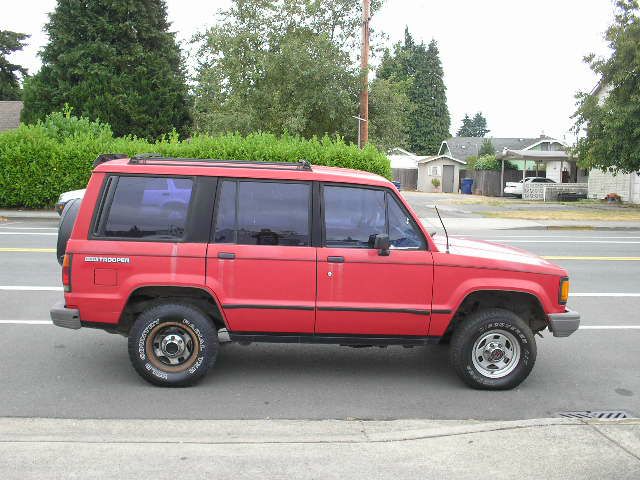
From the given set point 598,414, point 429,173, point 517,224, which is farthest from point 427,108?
point 598,414

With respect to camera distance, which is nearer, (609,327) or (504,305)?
(504,305)

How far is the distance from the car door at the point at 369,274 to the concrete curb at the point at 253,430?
3.03 feet

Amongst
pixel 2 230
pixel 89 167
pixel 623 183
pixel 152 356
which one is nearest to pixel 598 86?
pixel 623 183

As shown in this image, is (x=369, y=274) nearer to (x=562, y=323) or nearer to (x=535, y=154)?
(x=562, y=323)

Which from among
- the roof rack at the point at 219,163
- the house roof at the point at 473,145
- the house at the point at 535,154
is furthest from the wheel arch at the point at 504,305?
the house roof at the point at 473,145

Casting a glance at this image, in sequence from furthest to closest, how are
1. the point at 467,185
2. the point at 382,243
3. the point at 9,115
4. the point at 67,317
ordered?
the point at 467,185
the point at 9,115
the point at 67,317
the point at 382,243

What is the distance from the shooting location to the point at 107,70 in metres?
36.1

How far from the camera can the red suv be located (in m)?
5.53

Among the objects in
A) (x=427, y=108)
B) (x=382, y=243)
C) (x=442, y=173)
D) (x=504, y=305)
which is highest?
(x=427, y=108)

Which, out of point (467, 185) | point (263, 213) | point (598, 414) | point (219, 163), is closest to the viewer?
point (598, 414)

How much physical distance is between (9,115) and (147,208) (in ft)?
137

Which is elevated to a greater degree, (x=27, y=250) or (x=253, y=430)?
(x=27, y=250)

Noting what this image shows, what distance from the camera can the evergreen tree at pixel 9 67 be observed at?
5388cm

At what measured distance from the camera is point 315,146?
2375cm
